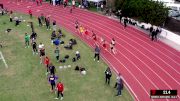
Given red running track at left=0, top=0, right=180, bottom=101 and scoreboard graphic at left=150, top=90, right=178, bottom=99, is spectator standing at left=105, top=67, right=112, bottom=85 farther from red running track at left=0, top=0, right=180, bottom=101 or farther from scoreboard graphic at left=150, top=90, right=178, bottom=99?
scoreboard graphic at left=150, top=90, right=178, bottom=99

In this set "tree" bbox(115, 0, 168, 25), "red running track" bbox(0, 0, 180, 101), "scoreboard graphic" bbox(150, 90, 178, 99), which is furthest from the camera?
"tree" bbox(115, 0, 168, 25)

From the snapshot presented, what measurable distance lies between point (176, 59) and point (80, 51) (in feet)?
25.9

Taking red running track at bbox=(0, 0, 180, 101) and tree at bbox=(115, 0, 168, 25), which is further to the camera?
tree at bbox=(115, 0, 168, 25)

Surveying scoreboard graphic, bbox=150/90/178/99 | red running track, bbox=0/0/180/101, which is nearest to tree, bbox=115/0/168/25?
red running track, bbox=0/0/180/101

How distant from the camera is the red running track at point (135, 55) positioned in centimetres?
2447

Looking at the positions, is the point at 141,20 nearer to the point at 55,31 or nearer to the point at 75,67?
the point at 55,31

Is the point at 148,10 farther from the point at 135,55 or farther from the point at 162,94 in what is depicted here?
the point at 162,94

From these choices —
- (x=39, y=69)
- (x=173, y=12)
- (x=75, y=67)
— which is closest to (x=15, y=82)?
(x=39, y=69)

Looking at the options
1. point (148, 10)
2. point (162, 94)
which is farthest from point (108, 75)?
point (148, 10)

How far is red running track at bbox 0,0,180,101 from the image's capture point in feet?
80.3

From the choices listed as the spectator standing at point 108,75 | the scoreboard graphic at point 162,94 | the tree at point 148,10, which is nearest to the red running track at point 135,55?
the scoreboard graphic at point 162,94

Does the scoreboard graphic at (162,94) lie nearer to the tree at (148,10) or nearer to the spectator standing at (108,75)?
the spectator standing at (108,75)

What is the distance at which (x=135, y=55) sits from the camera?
29672mm

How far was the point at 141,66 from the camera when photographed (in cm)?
2733
